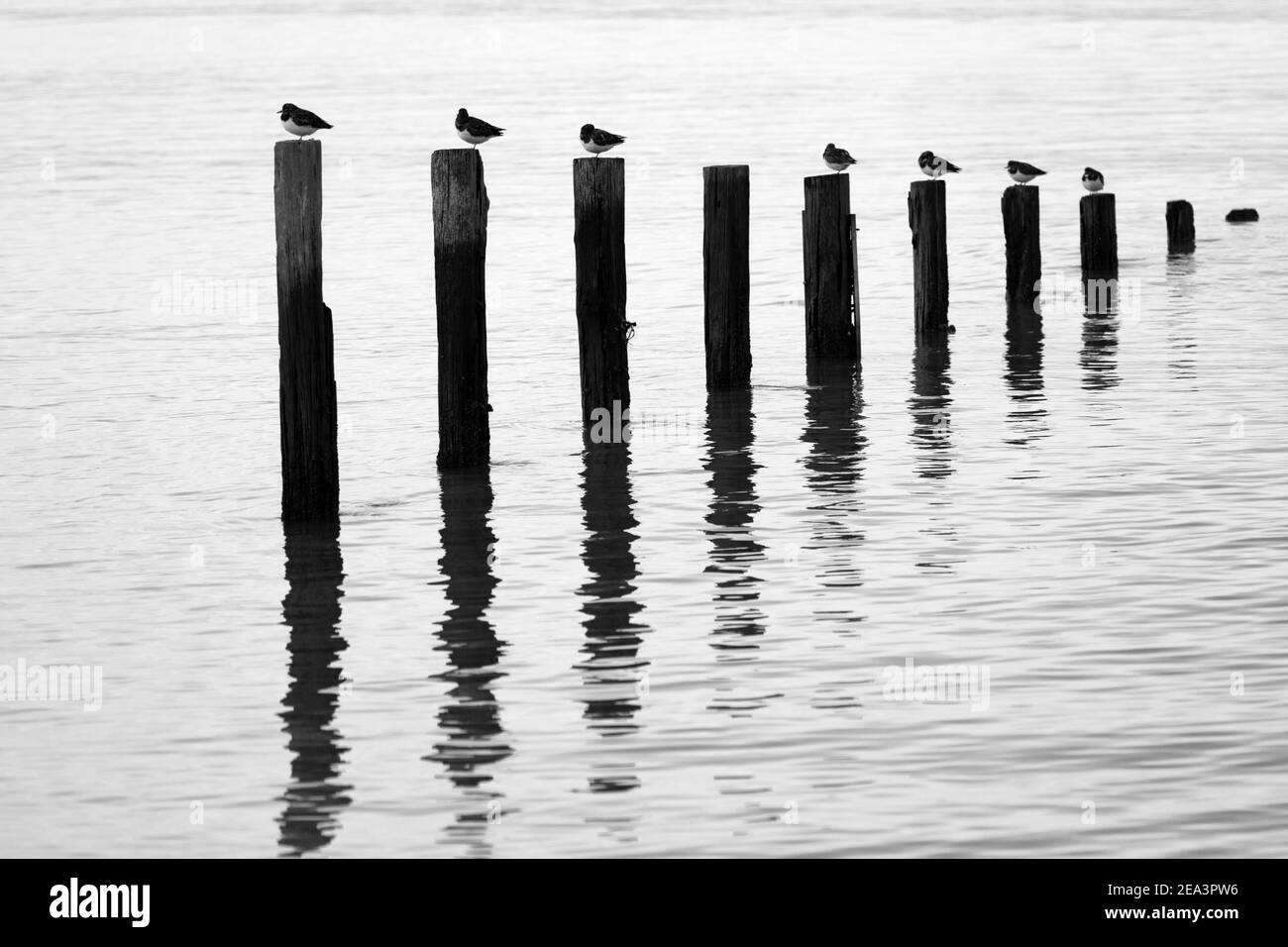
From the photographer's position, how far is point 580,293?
15.4 meters

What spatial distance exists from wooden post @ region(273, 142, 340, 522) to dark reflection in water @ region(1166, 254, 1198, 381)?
30.8 ft

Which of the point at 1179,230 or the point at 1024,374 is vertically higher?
the point at 1179,230

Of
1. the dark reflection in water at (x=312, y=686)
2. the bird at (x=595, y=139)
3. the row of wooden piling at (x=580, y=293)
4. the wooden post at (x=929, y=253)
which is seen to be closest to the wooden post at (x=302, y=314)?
the row of wooden piling at (x=580, y=293)

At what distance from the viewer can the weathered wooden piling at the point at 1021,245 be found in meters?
23.7

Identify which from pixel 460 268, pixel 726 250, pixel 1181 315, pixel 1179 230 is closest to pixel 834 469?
pixel 726 250

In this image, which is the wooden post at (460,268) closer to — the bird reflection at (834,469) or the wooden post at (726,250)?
the bird reflection at (834,469)

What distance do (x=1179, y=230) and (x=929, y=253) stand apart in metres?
10.2

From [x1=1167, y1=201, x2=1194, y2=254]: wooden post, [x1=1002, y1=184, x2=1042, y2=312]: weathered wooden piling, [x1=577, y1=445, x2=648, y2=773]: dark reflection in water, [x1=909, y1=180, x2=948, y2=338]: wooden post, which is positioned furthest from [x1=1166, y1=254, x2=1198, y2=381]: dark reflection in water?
[x1=577, y1=445, x2=648, y2=773]: dark reflection in water

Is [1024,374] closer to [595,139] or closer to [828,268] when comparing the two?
[828,268]

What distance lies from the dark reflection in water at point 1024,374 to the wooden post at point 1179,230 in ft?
21.2

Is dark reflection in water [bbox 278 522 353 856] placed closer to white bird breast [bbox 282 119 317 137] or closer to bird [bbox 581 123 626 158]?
white bird breast [bbox 282 119 317 137]

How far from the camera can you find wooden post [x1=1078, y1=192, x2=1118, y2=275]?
25.7 meters

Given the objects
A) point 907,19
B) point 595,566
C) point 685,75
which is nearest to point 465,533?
point 595,566

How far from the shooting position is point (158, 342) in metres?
24.2
